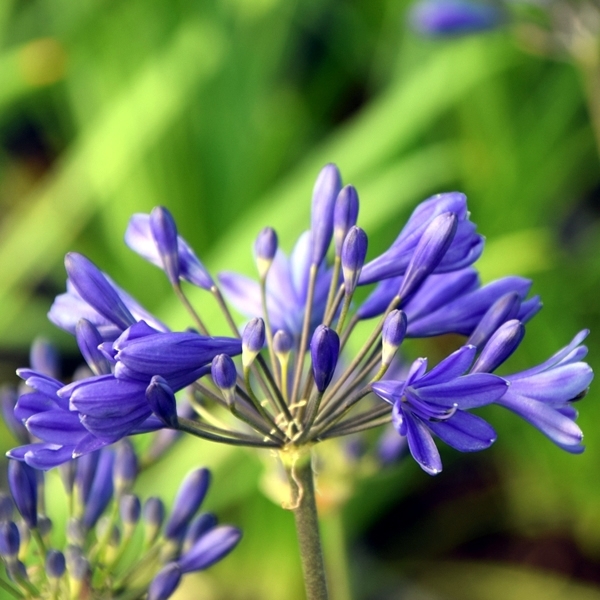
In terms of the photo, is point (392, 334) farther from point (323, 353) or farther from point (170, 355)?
point (170, 355)

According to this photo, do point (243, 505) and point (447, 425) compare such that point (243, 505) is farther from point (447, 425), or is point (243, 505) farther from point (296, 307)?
point (447, 425)

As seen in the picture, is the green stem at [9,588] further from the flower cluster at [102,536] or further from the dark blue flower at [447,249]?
the dark blue flower at [447,249]

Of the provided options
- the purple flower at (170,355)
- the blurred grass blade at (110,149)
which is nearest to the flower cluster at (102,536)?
the purple flower at (170,355)

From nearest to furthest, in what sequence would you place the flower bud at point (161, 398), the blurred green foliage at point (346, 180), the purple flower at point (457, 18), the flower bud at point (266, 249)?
the flower bud at point (161, 398) < the flower bud at point (266, 249) < the purple flower at point (457, 18) < the blurred green foliage at point (346, 180)

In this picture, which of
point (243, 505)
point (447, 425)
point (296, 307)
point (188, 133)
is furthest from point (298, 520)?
point (188, 133)

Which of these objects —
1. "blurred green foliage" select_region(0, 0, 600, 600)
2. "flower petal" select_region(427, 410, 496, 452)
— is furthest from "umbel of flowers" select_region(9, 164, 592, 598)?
"blurred green foliage" select_region(0, 0, 600, 600)

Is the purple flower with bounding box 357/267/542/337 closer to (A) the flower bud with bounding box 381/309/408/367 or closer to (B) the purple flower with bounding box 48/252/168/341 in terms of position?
(A) the flower bud with bounding box 381/309/408/367

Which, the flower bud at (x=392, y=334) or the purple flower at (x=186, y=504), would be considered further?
the purple flower at (x=186, y=504)

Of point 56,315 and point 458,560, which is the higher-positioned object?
point 56,315
